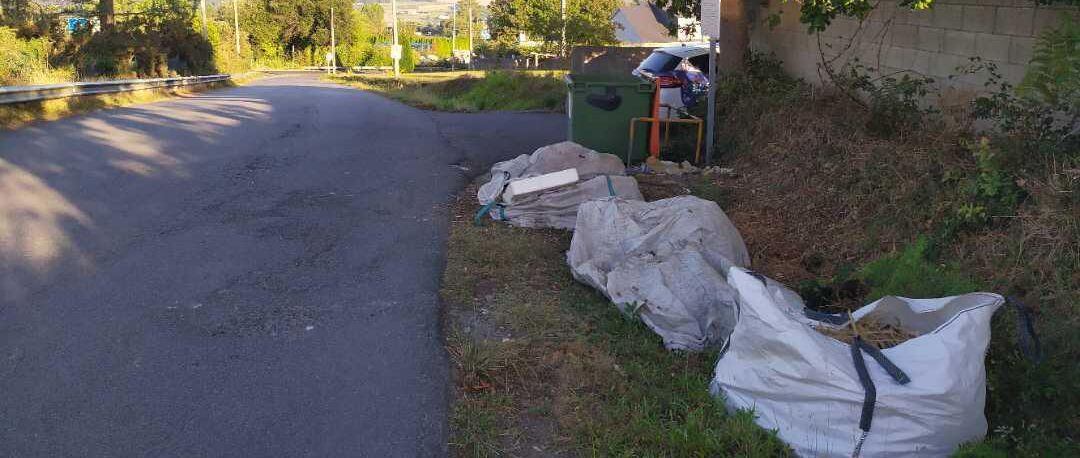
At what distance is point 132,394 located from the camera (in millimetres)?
4258

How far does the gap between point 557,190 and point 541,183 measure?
170 mm

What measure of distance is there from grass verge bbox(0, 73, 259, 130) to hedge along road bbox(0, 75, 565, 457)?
3.18 meters

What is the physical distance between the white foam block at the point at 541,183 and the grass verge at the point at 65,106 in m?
9.74

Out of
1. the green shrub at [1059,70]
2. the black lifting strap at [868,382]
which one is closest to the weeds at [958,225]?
the green shrub at [1059,70]

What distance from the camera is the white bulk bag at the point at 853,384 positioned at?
353cm

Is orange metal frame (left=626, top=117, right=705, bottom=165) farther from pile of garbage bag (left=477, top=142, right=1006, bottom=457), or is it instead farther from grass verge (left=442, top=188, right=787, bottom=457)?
grass verge (left=442, top=188, right=787, bottom=457)

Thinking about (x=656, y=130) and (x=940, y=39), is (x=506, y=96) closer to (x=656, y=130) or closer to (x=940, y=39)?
(x=656, y=130)

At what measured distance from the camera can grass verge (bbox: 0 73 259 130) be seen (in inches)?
571

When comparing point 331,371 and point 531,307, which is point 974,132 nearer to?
point 531,307

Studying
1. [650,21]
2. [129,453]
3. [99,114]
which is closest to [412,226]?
[129,453]

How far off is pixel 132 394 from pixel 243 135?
10.7 meters

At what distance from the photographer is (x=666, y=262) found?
225 inches

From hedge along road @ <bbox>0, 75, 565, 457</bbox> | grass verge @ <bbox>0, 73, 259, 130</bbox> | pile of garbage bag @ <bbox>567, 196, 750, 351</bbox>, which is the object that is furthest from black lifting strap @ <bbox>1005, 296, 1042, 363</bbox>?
grass verge @ <bbox>0, 73, 259, 130</bbox>

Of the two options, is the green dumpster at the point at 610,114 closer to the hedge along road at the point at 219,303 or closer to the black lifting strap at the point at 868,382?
the hedge along road at the point at 219,303
